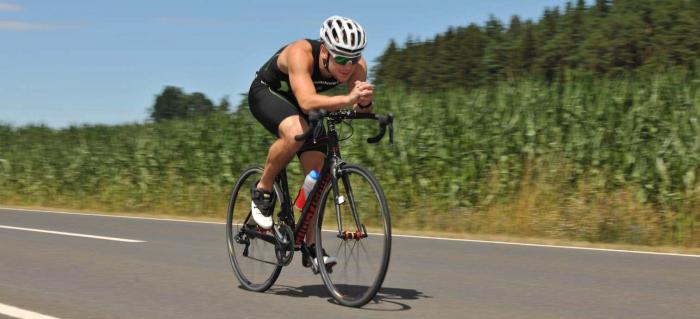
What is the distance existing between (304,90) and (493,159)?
9994 mm

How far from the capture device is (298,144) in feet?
22.2

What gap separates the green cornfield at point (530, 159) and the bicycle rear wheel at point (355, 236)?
6.77 meters

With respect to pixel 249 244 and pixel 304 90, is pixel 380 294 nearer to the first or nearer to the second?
pixel 249 244

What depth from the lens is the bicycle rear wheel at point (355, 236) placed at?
6.25 metres

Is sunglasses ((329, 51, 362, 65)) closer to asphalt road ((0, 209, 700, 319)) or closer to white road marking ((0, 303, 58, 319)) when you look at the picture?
asphalt road ((0, 209, 700, 319))

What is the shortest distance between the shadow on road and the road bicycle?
0.15 metres

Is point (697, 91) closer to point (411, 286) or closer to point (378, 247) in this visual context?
point (411, 286)

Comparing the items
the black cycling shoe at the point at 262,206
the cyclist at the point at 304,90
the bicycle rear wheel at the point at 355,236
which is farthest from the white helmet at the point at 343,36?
the black cycling shoe at the point at 262,206

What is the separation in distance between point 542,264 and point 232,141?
12.1 meters

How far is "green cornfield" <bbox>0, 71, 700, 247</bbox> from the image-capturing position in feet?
44.7

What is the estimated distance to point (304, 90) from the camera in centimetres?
644

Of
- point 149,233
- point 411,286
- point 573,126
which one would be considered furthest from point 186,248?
point 573,126

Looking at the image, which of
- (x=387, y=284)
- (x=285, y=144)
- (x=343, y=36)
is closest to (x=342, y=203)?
(x=285, y=144)

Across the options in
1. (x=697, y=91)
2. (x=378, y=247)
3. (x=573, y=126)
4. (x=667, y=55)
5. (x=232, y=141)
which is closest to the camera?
(x=378, y=247)
